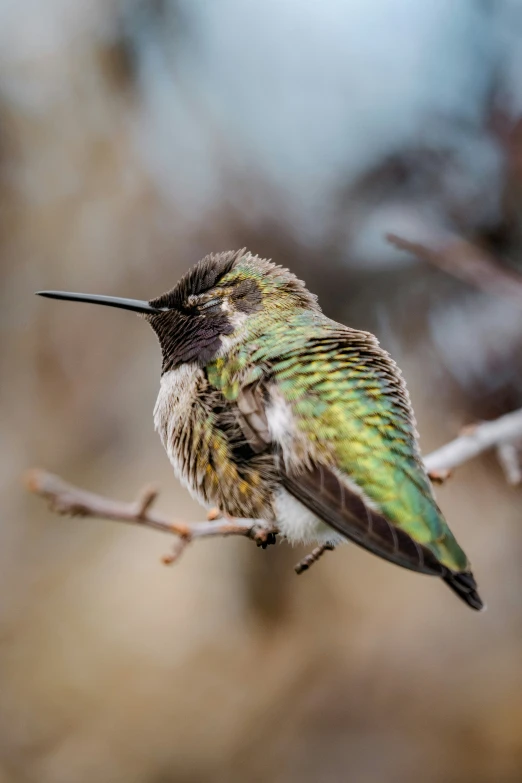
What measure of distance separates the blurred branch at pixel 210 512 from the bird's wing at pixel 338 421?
14 cm

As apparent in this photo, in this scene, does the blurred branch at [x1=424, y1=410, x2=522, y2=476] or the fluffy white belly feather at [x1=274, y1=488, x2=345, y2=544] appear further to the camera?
the blurred branch at [x1=424, y1=410, x2=522, y2=476]

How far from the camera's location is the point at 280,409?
4.56 feet

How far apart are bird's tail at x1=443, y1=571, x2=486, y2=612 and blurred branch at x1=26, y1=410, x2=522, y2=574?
0.30 m

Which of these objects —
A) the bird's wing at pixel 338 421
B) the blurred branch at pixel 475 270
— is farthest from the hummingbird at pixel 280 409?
the blurred branch at pixel 475 270

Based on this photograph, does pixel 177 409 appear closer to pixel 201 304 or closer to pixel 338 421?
pixel 201 304

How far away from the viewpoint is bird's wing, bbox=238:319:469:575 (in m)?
1.28

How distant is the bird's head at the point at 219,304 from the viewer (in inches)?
57.2

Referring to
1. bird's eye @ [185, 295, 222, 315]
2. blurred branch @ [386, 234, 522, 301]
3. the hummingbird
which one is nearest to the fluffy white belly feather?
the hummingbird

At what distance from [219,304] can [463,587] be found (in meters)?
0.75

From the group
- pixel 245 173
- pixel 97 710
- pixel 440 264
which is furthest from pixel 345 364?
pixel 97 710

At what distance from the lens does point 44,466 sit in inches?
107

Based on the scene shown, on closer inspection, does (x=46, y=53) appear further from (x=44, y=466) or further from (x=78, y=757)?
(x=78, y=757)

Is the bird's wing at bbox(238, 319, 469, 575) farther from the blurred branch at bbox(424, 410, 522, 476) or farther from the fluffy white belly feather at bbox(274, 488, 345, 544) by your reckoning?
the blurred branch at bbox(424, 410, 522, 476)

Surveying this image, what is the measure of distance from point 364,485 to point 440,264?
0.60m
